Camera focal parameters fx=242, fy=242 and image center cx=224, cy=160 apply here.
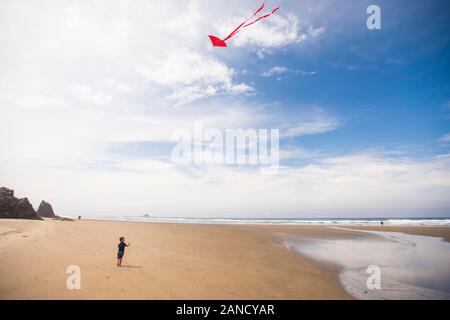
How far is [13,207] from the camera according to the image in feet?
139

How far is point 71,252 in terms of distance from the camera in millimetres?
15445

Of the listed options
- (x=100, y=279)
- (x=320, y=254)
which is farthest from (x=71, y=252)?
(x=320, y=254)

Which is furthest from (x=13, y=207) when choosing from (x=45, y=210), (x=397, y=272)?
(x=397, y=272)

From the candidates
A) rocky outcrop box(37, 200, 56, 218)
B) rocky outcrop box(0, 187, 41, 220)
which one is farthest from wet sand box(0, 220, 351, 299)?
rocky outcrop box(37, 200, 56, 218)

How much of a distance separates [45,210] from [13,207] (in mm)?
19942

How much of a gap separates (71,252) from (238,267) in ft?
35.0

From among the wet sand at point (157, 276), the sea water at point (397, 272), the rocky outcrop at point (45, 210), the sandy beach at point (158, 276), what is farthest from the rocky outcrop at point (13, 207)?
the sea water at point (397, 272)

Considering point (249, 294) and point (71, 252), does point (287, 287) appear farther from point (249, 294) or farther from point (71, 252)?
point (71, 252)

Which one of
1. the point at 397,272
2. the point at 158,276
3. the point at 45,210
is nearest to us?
the point at 158,276

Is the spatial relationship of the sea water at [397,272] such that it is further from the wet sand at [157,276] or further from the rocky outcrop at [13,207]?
the rocky outcrop at [13,207]

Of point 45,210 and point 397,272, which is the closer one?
point 397,272

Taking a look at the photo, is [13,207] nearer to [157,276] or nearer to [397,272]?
[157,276]

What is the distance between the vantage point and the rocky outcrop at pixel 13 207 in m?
41.6

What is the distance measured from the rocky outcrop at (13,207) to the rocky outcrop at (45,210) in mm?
17094
